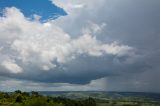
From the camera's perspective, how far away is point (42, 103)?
178625 millimetres

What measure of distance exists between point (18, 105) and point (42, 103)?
90.4 feet

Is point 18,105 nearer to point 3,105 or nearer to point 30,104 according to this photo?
point 3,105

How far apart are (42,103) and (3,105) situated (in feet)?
94.6

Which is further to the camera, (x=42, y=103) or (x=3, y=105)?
(x=3, y=105)

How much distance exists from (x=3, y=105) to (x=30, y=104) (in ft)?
76.1

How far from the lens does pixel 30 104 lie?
17788cm

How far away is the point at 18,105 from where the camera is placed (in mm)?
198875

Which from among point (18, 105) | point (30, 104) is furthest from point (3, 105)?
point (30, 104)

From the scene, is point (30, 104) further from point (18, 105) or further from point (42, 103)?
point (18, 105)

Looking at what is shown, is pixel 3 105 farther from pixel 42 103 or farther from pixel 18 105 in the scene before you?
pixel 42 103

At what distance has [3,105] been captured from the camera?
191 metres

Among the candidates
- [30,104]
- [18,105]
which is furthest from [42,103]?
[18,105]

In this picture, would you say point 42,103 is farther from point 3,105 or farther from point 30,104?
point 3,105

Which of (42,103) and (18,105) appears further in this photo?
(18,105)
